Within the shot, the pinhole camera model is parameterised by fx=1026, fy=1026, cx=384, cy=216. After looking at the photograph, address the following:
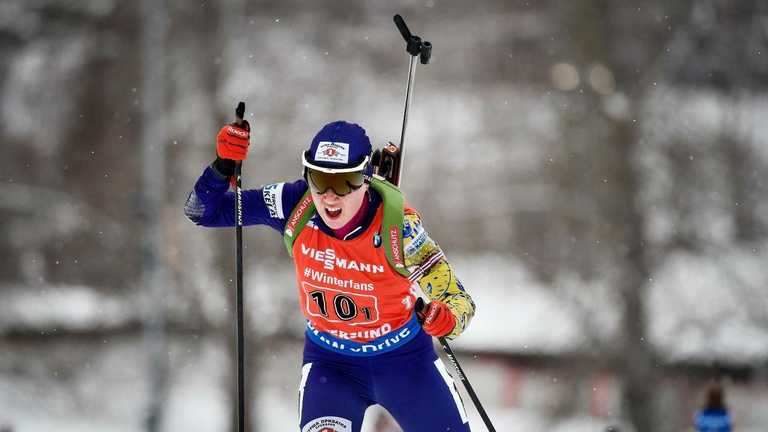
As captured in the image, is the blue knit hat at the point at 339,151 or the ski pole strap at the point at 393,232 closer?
the blue knit hat at the point at 339,151

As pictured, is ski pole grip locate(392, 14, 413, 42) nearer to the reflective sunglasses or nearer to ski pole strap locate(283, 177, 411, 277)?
ski pole strap locate(283, 177, 411, 277)

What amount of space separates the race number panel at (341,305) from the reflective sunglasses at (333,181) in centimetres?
41

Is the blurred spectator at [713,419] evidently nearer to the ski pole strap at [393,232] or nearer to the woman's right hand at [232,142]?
the ski pole strap at [393,232]

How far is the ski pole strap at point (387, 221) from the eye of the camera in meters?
3.89

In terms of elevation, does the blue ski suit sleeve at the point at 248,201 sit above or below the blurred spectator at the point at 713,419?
above

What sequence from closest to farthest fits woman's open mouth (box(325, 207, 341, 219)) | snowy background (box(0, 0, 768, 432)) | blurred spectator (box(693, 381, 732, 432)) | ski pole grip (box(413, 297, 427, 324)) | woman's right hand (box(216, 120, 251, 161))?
ski pole grip (box(413, 297, 427, 324)), woman's open mouth (box(325, 207, 341, 219)), woman's right hand (box(216, 120, 251, 161)), blurred spectator (box(693, 381, 732, 432)), snowy background (box(0, 0, 768, 432))

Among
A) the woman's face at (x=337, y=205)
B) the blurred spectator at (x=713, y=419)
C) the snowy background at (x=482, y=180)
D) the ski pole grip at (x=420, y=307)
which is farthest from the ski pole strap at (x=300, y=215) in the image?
the snowy background at (x=482, y=180)

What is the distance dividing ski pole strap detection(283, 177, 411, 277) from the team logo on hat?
28 cm

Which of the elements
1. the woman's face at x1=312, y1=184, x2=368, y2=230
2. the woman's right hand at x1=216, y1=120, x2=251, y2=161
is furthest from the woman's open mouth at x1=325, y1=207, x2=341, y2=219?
the woman's right hand at x1=216, y1=120, x2=251, y2=161

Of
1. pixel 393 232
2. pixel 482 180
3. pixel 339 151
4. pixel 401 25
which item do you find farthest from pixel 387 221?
pixel 482 180

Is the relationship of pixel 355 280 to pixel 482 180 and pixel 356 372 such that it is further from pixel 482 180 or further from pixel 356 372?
pixel 482 180

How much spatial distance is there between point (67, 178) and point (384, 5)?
438cm

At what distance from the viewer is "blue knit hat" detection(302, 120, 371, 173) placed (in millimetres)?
3734

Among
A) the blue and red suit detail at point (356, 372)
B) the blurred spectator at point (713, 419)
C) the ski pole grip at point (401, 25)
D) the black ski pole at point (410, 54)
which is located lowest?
the blurred spectator at point (713, 419)
